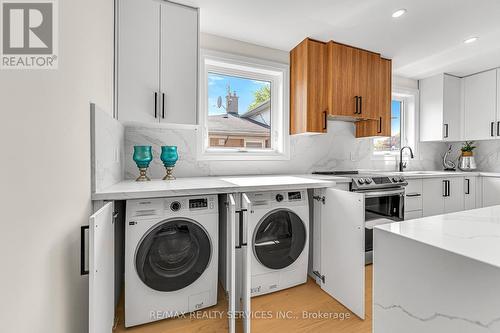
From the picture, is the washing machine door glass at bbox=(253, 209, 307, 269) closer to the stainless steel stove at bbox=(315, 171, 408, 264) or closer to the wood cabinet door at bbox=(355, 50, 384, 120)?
the stainless steel stove at bbox=(315, 171, 408, 264)

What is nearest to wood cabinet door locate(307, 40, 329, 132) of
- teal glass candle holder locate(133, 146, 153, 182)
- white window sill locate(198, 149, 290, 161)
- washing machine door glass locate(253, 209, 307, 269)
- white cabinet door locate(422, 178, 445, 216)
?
white window sill locate(198, 149, 290, 161)

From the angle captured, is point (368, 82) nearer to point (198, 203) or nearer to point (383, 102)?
point (383, 102)

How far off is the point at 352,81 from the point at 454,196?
1.99 m

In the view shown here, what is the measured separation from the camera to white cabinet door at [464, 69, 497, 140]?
3232mm

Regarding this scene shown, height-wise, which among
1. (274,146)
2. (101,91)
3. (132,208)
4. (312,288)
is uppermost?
(101,91)

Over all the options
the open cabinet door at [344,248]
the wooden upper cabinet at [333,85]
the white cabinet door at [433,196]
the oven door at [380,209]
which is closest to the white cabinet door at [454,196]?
the white cabinet door at [433,196]

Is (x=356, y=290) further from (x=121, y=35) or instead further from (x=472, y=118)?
(x=472, y=118)

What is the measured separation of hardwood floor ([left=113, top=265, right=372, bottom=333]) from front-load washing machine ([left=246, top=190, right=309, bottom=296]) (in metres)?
0.15

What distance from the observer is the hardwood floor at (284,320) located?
152 centimetres

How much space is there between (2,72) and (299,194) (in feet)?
5.96

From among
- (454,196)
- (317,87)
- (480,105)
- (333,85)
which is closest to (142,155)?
(317,87)

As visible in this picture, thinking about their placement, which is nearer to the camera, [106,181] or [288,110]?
[106,181]

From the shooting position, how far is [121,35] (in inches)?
69.1

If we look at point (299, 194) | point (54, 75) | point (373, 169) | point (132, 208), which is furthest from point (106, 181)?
point (373, 169)
